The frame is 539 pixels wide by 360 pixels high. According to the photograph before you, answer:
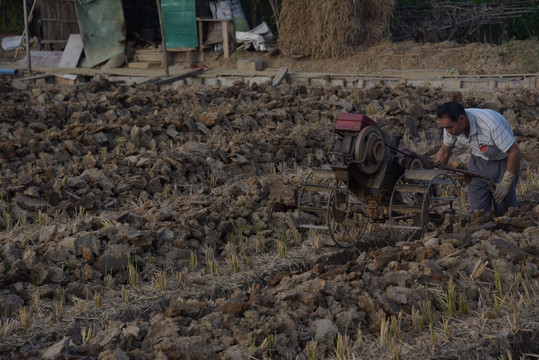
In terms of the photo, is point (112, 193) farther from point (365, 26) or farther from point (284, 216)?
point (365, 26)

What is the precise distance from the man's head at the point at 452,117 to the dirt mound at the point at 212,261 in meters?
0.78

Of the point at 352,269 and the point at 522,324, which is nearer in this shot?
the point at 522,324

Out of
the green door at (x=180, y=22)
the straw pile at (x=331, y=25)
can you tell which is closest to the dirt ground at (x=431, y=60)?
the straw pile at (x=331, y=25)

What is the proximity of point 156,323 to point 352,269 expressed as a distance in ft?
4.91

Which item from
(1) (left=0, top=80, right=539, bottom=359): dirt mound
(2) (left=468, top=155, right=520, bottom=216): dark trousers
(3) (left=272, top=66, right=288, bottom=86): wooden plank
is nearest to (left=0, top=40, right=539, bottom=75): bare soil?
(3) (left=272, top=66, right=288, bottom=86): wooden plank

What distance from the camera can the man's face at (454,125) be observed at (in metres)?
5.66

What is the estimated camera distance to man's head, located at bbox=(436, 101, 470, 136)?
562 centimetres

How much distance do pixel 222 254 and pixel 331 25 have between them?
460 inches

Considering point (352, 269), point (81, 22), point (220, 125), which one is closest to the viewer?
point (352, 269)

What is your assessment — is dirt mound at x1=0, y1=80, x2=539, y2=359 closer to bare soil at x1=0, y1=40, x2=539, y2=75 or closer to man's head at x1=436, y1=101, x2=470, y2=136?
man's head at x1=436, y1=101, x2=470, y2=136

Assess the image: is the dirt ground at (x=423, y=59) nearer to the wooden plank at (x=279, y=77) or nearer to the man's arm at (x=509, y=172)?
the wooden plank at (x=279, y=77)

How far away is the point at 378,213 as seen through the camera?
18.0 ft

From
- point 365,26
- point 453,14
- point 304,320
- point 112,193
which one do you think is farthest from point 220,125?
point 453,14

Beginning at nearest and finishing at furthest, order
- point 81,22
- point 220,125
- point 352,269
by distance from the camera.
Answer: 1. point 352,269
2. point 220,125
3. point 81,22
